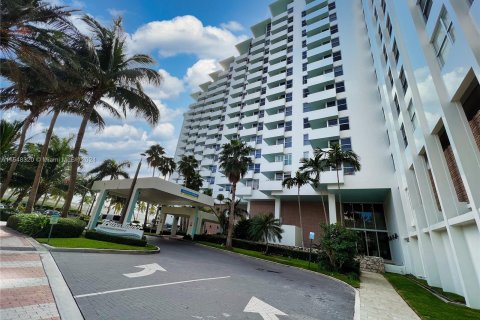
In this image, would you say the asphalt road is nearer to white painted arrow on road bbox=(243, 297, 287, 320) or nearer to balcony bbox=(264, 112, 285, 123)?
white painted arrow on road bbox=(243, 297, 287, 320)

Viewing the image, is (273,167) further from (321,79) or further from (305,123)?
(321,79)

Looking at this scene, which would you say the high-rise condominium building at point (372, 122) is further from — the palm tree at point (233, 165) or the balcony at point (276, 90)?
the palm tree at point (233, 165)

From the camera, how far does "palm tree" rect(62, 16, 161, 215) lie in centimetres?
1744

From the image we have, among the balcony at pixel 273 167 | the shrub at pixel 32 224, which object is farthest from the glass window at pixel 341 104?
the shrub at pixel 32 224

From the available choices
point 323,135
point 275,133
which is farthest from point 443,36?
point 275,133

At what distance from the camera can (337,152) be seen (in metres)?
24.8

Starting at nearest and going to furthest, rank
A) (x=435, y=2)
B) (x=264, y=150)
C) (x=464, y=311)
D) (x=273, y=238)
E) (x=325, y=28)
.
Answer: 1. (x=464, y=311)
2. (x=435, y=2)
3. (x=273, y=238)
4. (x=264, y=150)
5. (x=325, y=28)

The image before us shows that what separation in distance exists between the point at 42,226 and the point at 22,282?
31.3 feet

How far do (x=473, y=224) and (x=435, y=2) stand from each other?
33.9 feet

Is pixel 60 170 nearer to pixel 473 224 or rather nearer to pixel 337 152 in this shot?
pixel 337 152

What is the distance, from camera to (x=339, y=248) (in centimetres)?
1745

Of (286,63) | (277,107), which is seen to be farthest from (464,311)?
(286,63)

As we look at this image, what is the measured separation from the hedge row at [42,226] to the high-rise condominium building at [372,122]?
21151 mm

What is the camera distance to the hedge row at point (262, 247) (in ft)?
83.1
